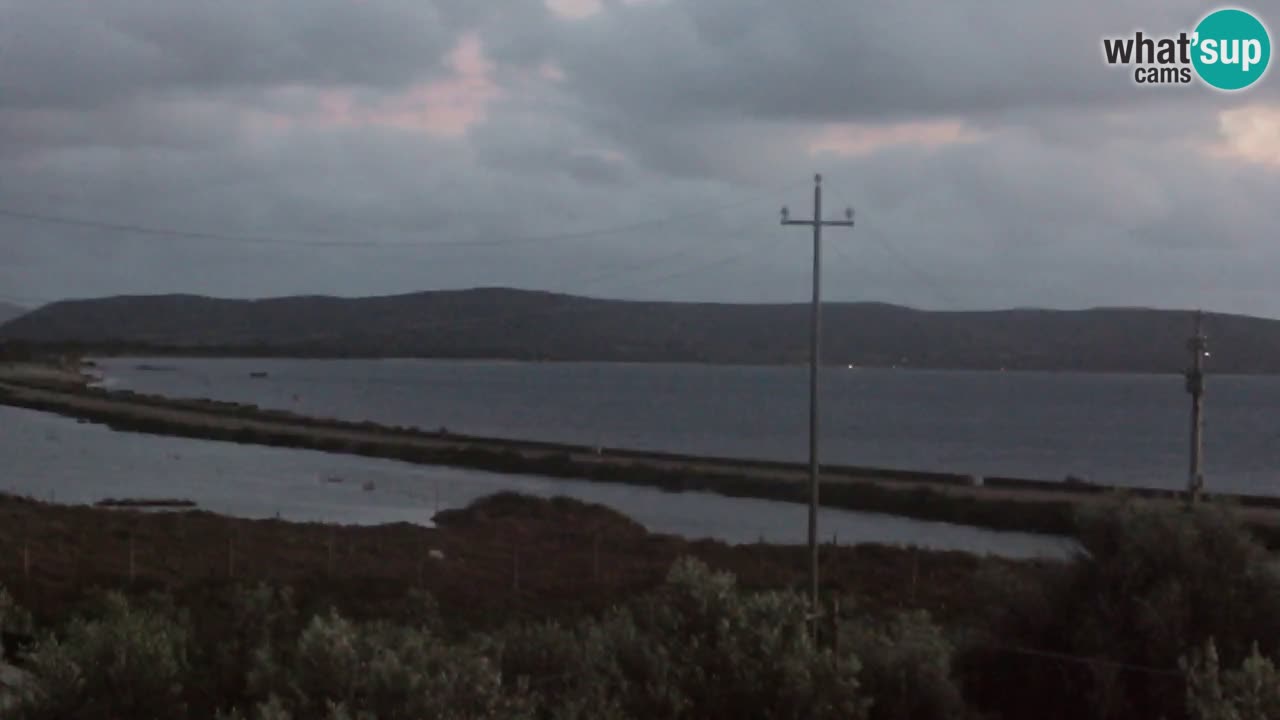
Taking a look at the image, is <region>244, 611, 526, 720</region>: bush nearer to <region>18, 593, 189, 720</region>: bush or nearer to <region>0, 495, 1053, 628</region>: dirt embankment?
<region>18, 593, 189, 720</region>: bush

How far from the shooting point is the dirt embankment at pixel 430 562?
82.9ft

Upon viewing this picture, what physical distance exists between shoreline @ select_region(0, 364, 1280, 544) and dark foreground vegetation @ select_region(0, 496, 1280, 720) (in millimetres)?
20031

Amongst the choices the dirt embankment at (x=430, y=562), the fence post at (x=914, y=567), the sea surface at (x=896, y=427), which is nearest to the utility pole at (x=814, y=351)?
the dirt embankment at (x=430, y=562)

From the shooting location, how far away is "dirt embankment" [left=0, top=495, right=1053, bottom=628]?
2528 cm

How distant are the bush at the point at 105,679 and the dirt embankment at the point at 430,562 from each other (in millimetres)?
9647

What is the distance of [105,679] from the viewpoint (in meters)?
8.99

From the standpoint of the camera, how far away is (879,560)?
38.4m

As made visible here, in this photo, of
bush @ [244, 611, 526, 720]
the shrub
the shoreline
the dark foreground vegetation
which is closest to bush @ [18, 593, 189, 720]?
the dark foreground vegetation

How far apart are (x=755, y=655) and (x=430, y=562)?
78.3ft

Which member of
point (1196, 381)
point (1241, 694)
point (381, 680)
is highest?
point (1196, 381)

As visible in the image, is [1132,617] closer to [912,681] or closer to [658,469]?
[912,681]

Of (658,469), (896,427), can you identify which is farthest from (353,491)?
(896,427)

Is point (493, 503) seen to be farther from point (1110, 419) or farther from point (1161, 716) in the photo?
point (1110, 419)

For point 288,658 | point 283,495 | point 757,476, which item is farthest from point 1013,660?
point 757,476
